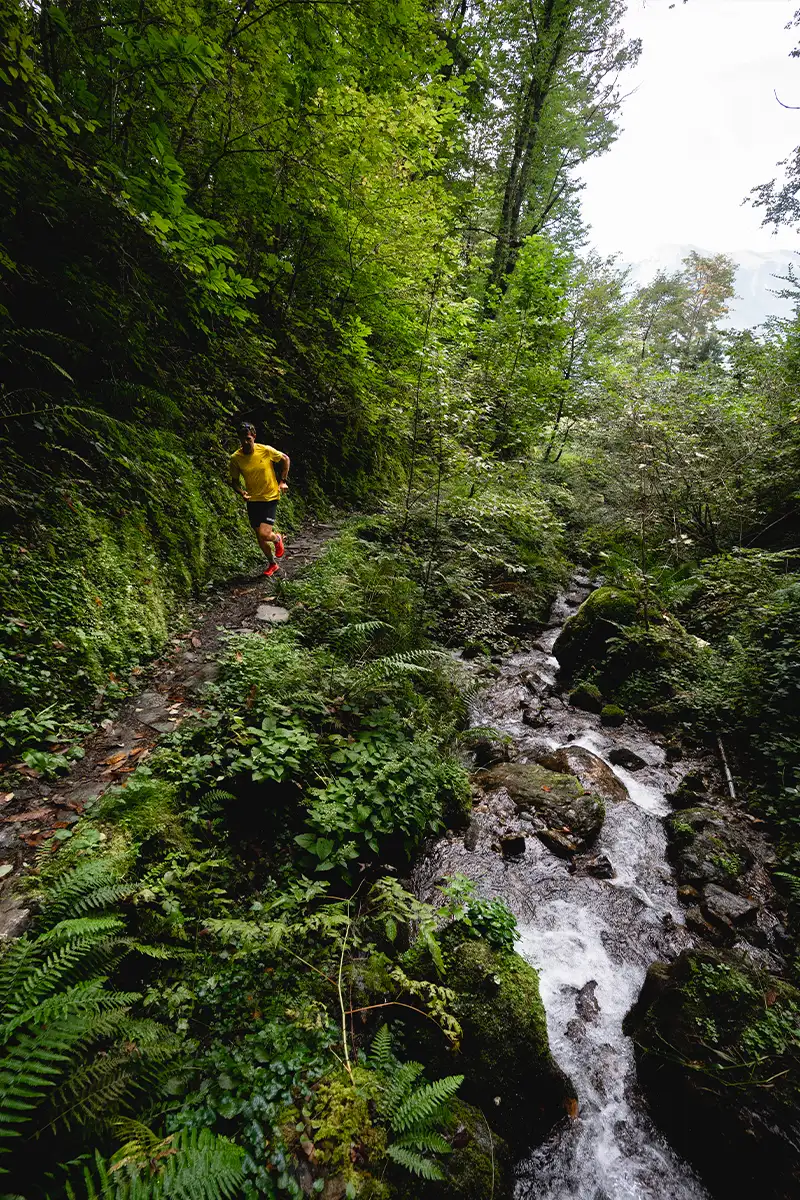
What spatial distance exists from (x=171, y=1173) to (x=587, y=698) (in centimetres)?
800

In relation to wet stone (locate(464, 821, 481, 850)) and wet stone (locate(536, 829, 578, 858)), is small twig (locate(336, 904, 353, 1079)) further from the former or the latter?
wet stone (locate(536, 829, 578, 858))

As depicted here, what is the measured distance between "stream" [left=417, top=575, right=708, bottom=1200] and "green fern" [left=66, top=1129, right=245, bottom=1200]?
2.40m

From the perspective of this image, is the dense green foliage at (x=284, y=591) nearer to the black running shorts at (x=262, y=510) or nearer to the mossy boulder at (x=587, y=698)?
the mossy boulder at (x=587, y=698)

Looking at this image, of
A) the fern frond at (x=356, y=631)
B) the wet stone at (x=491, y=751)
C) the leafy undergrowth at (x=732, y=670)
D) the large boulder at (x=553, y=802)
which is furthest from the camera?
the wet stone at (x=491, y=751)

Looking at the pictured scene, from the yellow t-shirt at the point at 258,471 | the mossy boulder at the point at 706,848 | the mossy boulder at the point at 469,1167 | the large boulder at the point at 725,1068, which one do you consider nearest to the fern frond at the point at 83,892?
the mossy boulder at the point at 469,1167

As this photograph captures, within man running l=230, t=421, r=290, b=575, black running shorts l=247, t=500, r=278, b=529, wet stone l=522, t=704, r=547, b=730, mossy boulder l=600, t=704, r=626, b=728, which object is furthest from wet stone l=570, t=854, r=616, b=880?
black running shorts l=247, t=500, r=278, b=529

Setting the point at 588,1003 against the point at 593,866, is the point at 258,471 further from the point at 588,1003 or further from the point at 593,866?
the point at 588,1003

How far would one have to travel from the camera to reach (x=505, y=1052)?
11.1ft

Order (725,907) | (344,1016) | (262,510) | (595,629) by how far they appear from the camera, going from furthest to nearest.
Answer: (595,629) < (262,510) < (725,907) < (344,1016)

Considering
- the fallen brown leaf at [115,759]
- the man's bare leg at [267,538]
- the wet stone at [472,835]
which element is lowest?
the wet stone at [472,835]

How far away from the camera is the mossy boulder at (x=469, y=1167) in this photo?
2.52m

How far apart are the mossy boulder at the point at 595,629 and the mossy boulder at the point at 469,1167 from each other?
23.7 ft

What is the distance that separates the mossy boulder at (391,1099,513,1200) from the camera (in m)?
2.52

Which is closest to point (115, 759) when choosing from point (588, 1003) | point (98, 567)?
point (98, 567)
